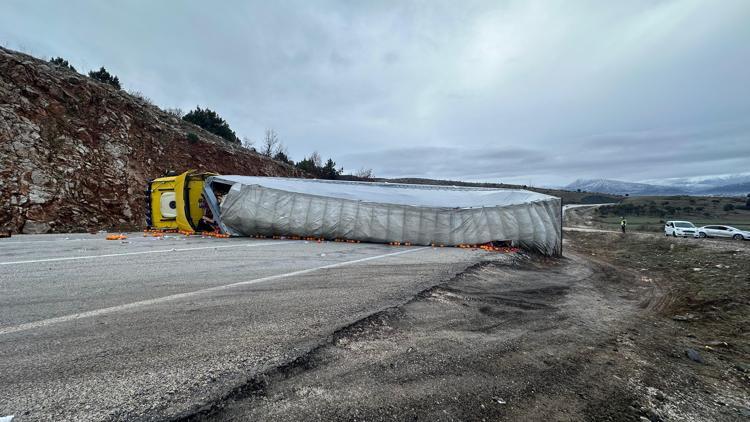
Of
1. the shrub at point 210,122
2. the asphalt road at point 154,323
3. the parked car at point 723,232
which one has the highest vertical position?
the shrub at point 210,122

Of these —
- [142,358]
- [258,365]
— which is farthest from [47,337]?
[258,365]

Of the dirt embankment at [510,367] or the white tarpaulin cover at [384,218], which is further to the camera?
the white tarpaulin cover at [384,218]

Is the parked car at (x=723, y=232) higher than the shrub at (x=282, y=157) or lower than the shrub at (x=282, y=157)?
lower

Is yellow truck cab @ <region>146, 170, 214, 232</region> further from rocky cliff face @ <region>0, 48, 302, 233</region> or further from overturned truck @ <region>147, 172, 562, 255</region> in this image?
rocky cliff face @ <region>0, 48, 302, 233</region>

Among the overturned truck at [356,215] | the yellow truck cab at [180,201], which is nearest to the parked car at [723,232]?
the overturned truck at [356,215]

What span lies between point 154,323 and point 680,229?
29162 millimetres

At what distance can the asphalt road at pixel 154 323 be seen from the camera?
186cm

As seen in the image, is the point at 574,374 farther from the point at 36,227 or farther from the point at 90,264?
the point at 36,227

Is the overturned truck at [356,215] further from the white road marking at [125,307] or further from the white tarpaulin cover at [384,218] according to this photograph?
the white road marking at [125,307]

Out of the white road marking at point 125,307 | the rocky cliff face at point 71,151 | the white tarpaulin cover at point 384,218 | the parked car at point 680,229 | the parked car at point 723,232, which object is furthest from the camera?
the parked car at point 680,229

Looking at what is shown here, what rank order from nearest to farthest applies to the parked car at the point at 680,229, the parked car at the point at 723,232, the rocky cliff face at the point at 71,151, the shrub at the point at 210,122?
the rocky cliff face at the point at 71,151, the parked car at the point at 723,232, the parked car at the point at 680,229, the shrub at the point at 210,122

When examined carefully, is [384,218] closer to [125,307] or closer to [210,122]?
[125,307]

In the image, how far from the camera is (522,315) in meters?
4.07

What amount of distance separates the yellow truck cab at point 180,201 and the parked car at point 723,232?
1128 inches
